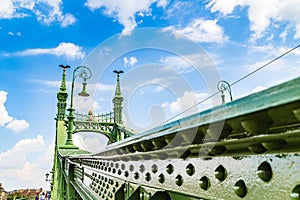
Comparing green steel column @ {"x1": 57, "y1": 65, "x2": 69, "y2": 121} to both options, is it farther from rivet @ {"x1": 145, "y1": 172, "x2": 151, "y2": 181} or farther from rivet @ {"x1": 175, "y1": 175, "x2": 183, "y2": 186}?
rivet @ {"x1": 175, "y1": 175, "x2": 183, "y2": 186}

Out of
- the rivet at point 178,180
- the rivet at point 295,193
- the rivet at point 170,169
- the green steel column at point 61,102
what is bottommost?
the rivet at point 295,193

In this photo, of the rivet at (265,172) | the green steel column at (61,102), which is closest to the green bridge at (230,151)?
the rivet at (265,172)

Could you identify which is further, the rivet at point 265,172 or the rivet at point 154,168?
the rivet at point 154,168

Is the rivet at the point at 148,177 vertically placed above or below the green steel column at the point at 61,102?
below

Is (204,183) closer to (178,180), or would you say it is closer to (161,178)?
(178,180)

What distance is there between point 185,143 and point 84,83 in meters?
10.8

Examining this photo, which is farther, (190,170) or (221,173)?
(190,170)

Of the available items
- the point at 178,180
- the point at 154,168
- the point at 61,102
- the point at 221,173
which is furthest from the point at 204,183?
the point at 61,102

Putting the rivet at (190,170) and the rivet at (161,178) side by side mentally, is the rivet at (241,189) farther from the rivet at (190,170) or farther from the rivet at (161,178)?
the rivet at (161,178)

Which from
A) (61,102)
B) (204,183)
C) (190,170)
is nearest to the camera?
(204,183)

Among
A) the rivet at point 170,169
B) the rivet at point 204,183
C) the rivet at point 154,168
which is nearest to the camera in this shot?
the rivet at point 204,183

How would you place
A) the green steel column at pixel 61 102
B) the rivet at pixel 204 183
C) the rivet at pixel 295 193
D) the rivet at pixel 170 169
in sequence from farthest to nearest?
the green steel column at pixel 61 102 → the rivet at pixel 170 169 → the rivet at pixel 204 183 → the rivet at pixel 295 193

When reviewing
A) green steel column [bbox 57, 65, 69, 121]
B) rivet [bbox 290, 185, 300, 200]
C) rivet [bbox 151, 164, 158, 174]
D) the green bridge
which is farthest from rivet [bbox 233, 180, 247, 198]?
green steel column [bbox 57, 65, 69, 121]

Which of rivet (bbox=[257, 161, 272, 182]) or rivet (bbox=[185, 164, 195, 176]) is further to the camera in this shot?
rivet (bbox=[185, 164, 195, 176])
